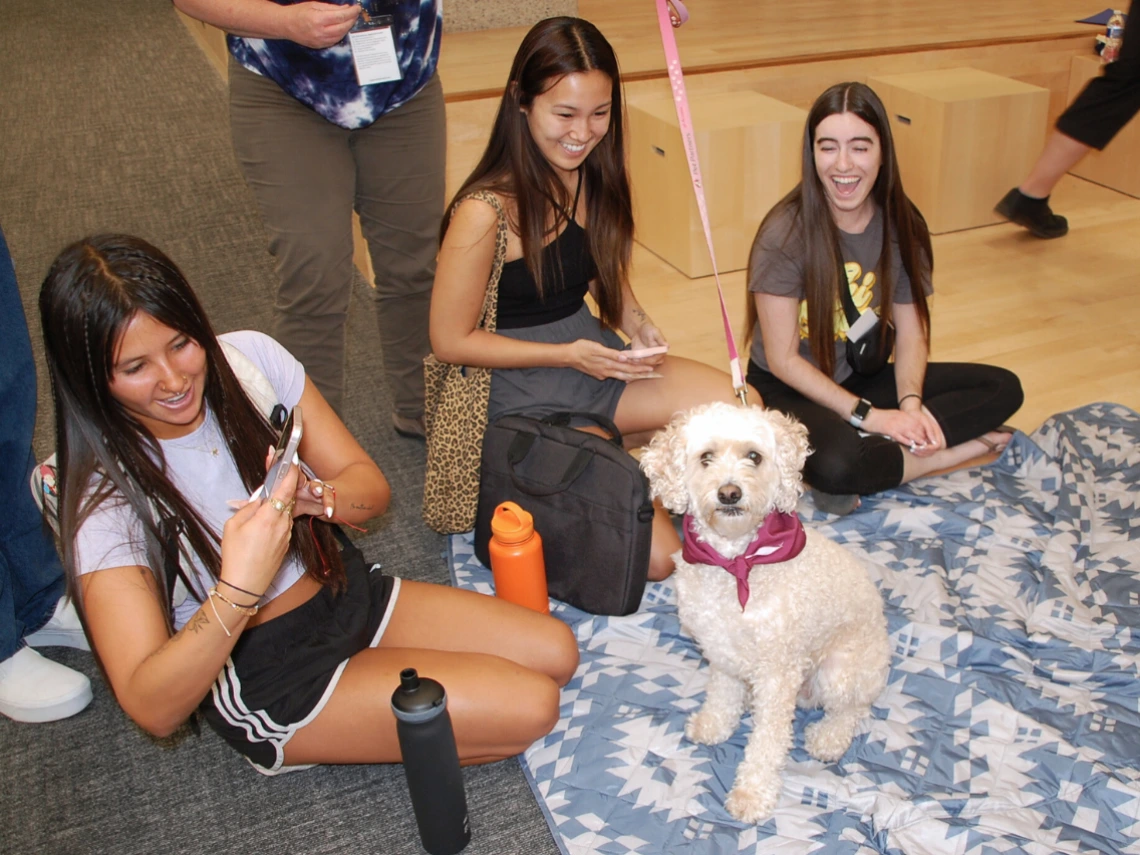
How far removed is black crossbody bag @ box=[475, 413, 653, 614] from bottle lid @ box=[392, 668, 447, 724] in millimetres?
646

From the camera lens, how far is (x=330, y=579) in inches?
67.2

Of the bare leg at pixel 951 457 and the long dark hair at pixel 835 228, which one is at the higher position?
the long dark hair at pixel 835 228

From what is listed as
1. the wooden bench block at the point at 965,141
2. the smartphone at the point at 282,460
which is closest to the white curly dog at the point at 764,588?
the smartphone at the point at 282,460

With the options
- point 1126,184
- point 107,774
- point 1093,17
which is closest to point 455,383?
point 107,774

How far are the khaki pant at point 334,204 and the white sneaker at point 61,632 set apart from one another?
2.49ft

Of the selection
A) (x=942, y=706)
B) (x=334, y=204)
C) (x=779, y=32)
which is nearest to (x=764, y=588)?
(x=942, y=706)

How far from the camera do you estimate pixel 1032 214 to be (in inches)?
153

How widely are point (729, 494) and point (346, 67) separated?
134 centimetres

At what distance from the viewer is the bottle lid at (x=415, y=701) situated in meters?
1.46

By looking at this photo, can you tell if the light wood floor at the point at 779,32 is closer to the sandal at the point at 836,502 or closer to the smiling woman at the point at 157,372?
the sandal at the point at 836,502

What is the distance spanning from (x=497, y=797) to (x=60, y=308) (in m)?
1.07

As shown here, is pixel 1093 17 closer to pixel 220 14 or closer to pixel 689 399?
pixel 689 399

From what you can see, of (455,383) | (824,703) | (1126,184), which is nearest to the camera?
(824,703)

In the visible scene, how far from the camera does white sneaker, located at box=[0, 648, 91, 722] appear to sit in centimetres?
192
